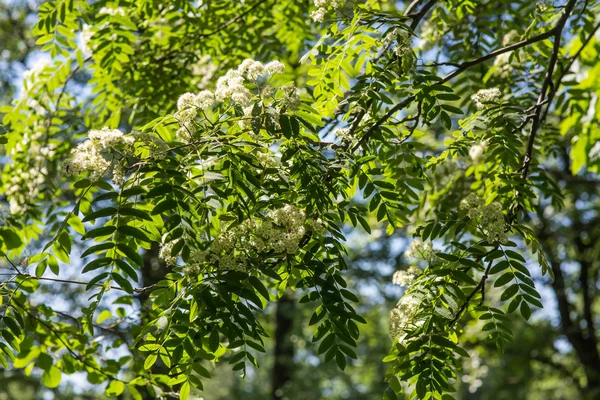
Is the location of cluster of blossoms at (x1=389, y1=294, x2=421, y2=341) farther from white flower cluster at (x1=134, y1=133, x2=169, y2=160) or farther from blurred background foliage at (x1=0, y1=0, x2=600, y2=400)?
blurred background foliage at (x1=0, y1=0, x2=600, y2=400)

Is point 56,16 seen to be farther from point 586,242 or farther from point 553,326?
point 553,326

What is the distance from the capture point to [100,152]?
2760mm

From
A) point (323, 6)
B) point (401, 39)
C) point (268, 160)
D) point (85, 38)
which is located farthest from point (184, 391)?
point (85, 38)

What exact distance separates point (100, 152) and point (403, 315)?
1.61 metres

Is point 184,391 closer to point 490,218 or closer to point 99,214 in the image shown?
point 99,214

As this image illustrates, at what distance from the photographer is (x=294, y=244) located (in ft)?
9.38

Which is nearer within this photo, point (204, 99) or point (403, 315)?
point (204, 99)

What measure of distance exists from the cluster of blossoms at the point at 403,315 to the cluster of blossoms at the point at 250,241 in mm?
721

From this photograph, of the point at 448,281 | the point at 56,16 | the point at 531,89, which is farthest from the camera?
the point at 531,89

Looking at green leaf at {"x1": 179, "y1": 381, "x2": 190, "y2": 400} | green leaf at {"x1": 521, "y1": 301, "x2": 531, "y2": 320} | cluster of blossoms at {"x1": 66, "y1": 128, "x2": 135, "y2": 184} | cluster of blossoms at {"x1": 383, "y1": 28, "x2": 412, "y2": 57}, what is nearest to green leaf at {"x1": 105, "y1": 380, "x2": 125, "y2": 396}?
green leaf at {"x1": 179, "y1": 381, "x2": 190, "y2": 400}

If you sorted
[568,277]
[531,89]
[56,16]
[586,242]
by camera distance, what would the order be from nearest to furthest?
1. [56,16]
2. [531,89]
3. [586,242]
4. [568,277]

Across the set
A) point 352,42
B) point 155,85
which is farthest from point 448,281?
point 155,85

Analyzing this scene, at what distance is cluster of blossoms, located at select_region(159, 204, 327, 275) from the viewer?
282cm

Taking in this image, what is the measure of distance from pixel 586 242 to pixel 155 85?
28.4 feet
